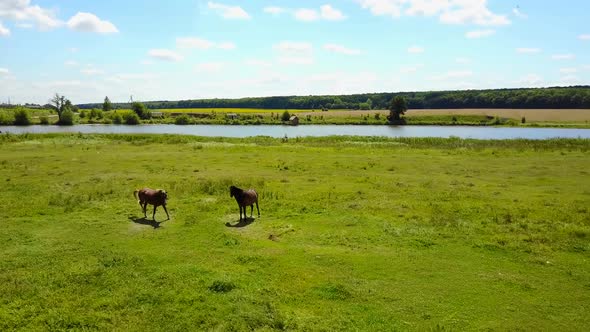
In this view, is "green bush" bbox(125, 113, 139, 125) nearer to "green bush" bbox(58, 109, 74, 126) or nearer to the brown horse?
"green bush" bbox(58, 109, 74, 126)

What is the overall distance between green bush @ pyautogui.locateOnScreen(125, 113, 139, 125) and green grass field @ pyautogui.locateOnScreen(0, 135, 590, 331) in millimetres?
117674

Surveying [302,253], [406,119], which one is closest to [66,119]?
[406,119]

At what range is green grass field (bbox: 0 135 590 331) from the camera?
34.6ft

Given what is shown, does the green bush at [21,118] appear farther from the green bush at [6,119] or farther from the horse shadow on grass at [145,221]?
the horse shadow on grass at [145,221]

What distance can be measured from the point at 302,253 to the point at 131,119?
142 m

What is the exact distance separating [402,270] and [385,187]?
1336 centimetres

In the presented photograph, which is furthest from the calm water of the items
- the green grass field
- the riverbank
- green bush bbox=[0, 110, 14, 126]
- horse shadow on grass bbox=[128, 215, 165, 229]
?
horse shadow on grass bbox=[128, 215, 165, 229]

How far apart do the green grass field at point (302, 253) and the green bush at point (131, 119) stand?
386 ft

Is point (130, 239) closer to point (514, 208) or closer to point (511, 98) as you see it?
point (514, 208)

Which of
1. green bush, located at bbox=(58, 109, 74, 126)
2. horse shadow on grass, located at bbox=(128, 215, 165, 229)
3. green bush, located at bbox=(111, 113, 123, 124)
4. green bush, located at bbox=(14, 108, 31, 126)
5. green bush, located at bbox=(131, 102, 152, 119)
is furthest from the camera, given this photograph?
green bush, located at bbox=(131, 102, 152, 119)

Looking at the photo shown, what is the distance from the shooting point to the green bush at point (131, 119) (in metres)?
142

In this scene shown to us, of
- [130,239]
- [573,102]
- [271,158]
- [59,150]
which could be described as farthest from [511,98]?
[130,239]

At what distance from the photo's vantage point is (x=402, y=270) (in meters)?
13.2

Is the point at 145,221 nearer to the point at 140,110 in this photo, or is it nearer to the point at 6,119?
the point at 6,119
